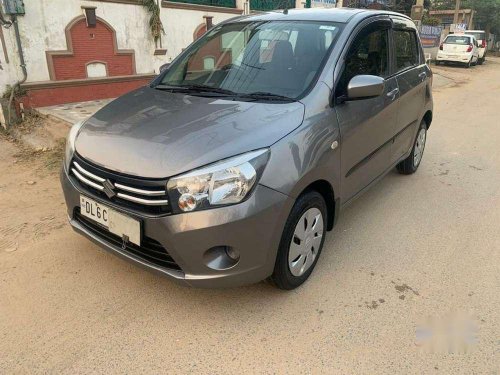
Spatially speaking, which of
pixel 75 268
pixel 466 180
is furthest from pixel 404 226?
pixel 75 268

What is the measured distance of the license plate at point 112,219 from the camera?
2.25 metres

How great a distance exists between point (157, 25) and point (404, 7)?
25364 mm

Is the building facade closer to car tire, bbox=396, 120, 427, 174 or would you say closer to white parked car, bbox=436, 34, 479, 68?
car tire, bbox=396, 120, 427, 174

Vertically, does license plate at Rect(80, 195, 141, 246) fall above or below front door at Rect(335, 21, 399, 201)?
below

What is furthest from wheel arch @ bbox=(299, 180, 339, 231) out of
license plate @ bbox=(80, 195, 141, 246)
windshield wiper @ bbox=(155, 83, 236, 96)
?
license plate @ bbox=(80, 195, 141, 246)

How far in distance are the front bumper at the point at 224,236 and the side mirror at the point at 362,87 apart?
0.96 meters

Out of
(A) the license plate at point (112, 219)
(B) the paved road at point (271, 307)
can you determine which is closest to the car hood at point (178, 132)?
(A) the license plate at point (112, 219)

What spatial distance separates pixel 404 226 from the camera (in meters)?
3.67

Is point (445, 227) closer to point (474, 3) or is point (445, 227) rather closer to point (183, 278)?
point (183, 278)

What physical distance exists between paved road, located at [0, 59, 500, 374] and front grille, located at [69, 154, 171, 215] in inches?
27.8

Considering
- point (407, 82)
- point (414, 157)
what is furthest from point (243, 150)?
point (414, 157)

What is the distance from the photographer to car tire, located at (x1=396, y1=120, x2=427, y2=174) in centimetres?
472

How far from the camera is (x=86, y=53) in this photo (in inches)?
284

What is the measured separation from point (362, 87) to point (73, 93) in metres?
5.78
